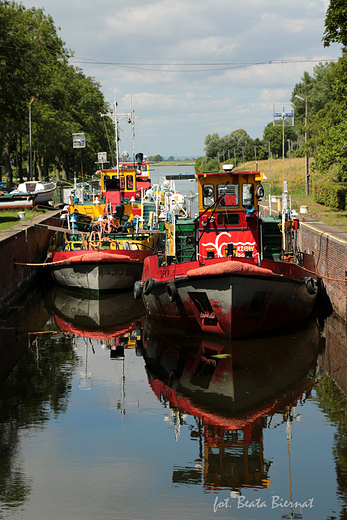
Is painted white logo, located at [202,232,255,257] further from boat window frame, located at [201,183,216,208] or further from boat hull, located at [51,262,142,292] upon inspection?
boat hull, located at [51,262,142,292]

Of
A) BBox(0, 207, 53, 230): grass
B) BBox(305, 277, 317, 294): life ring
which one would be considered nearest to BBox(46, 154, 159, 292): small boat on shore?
BBox(0, 207, 53, 230): grass

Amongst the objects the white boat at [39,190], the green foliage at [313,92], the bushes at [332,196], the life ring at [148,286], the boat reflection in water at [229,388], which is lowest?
the boat reflection in water at [229,388]

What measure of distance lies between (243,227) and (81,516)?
405 inches

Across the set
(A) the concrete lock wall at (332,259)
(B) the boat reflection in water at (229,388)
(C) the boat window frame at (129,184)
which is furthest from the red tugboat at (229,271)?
(C) the boat window frame at (129,184)

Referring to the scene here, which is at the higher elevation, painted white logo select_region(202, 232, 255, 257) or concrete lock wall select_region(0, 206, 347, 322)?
painted white logo select_region(202, 232, 255, 257)

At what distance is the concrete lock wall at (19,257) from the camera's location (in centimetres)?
1906

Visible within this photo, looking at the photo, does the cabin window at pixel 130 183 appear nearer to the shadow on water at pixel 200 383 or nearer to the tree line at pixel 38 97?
the tree line at pixel 38 97

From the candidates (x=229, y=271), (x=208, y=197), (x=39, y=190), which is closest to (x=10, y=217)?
(x=39, y=190)

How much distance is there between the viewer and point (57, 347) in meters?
15.3

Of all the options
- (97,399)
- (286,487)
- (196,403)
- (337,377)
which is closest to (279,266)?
(337,377)

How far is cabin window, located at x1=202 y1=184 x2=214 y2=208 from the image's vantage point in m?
16.1

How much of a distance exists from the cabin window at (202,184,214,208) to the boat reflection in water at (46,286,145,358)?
4311mm

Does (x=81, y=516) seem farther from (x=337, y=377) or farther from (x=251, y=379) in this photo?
(x=337, y=377)

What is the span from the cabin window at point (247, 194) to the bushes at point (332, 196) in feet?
59.6
